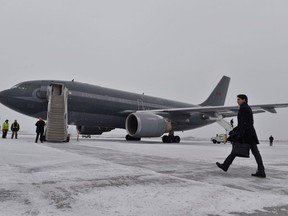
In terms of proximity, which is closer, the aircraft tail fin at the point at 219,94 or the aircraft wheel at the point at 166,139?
the aircraft wheel at the point at 166,139

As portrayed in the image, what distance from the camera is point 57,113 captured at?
15695mm

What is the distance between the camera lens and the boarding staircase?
14371 millimetres

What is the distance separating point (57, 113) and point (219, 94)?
1758 centimetres

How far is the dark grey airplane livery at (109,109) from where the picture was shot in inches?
612

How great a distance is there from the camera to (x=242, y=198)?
2816 mm

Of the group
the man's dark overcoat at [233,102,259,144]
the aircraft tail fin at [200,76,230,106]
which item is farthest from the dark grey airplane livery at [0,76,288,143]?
the man's dark overcoat at [233,102,259,144]

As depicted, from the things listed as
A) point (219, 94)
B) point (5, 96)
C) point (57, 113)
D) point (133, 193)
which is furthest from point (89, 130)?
point (133, 193)

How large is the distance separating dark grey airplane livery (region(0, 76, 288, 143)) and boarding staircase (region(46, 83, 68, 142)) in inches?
14.5

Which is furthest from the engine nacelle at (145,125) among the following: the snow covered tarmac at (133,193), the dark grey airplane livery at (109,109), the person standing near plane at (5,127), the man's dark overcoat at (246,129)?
the snow covered tarmac at (133,193)

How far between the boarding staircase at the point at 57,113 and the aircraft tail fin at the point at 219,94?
51.6 feet

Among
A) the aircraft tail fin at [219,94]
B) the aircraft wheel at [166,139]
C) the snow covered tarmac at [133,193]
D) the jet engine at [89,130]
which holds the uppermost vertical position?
the aircraft tail fin at [219,94]

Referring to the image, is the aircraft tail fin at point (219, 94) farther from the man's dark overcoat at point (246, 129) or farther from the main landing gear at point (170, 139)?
the man's dark overcoat at point (246, 129)

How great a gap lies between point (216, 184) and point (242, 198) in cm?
78

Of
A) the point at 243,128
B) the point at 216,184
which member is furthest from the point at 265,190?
the point at 243,128
